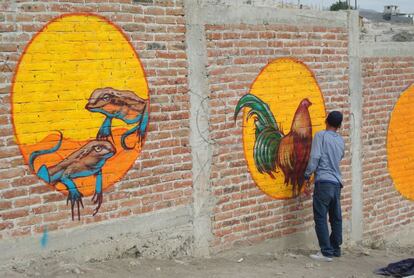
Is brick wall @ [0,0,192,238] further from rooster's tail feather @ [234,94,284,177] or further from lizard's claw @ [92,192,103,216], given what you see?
rooster's tail feather @ [234,94,284,177]

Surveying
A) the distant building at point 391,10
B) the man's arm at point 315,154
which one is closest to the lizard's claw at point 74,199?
the man's arm at point 315,154

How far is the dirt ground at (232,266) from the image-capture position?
518cm

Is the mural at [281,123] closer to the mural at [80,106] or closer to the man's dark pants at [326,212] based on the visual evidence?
the man's dark pants at [326,212]

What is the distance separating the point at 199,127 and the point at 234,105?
58 centimetres

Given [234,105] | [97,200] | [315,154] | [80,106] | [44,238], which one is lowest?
[44,238]

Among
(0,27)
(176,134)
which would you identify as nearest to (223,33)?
(176,134)

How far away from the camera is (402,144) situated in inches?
353

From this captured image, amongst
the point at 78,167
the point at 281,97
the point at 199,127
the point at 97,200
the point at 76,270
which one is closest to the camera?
the point at 76,270

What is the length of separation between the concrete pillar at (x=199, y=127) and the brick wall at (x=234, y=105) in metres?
0.09

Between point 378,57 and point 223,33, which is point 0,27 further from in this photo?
point 378,57

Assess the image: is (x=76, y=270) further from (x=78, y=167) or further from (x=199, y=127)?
(x=199, y=127)

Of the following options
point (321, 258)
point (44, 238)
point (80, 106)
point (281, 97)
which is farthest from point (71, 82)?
point (321, 258)

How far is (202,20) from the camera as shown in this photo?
622 centimetres

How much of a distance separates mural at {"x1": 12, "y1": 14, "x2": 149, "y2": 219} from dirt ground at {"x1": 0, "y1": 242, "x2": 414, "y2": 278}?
0.54m
